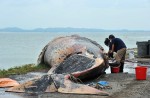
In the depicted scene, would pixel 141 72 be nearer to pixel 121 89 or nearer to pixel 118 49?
pixel 121 89

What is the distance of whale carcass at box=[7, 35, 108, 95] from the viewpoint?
1291 cm

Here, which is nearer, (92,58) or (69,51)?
(92,58)

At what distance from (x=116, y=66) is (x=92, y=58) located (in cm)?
209

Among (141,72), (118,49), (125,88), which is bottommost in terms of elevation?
(125,88)

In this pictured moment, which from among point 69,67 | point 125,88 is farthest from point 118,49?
point 125,88

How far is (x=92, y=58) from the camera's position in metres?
16.3

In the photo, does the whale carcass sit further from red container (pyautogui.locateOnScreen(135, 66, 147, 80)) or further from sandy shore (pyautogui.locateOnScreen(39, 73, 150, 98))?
red container (pyautogui.locateOnScreen(135, 66, 147, 80))

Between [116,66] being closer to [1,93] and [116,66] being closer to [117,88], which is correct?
[117,88]

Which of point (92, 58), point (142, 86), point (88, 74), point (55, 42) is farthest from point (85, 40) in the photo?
point (142, 86)

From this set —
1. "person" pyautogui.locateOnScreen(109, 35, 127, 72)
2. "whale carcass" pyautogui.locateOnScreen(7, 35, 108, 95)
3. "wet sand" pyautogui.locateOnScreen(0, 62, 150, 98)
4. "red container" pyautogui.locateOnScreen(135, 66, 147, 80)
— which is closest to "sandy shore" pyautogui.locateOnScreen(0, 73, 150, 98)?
"wet sand" pyautogui.locateOnScreen(0, 62, 150, 98)

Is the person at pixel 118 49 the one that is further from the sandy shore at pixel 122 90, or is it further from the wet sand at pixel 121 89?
the sandy shore at pixel 122 90

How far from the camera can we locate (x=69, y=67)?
1588 centimetres

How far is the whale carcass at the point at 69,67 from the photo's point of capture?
42.4 feet

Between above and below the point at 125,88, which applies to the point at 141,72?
above
